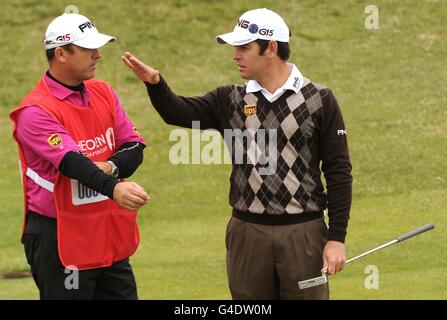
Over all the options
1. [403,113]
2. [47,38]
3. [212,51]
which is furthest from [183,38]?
[47,38]

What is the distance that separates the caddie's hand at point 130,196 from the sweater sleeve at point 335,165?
110 centimetres

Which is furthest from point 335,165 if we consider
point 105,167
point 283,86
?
point 105,167

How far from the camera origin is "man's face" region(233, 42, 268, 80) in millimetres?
7781

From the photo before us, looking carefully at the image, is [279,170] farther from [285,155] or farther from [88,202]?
[88,202]

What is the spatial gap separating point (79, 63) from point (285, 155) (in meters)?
1.35

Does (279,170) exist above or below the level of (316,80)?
below

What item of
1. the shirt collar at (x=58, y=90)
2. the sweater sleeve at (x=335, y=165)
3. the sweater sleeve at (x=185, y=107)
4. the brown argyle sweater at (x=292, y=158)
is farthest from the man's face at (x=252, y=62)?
the shirt collar at (x=58, y=90)

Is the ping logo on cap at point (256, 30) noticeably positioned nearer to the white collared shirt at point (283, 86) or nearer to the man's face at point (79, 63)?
the white collared shirt at point (283, 86)

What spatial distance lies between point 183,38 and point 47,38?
49.1ft

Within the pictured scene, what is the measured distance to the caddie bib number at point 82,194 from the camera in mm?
7719

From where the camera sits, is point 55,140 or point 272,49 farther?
point 272,49

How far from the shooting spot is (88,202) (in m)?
7.78

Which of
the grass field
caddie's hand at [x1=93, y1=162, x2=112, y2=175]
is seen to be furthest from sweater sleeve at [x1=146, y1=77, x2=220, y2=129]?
the grass field

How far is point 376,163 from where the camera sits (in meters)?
17.4
